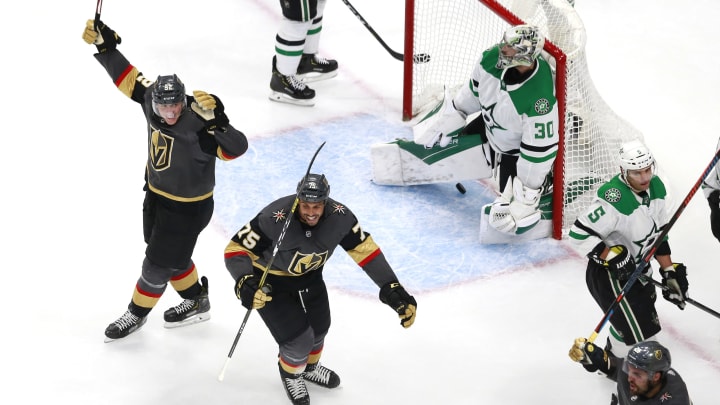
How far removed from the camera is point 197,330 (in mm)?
5387

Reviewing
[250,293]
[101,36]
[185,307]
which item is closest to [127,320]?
[185,307]

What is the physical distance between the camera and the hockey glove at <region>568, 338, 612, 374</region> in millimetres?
4535

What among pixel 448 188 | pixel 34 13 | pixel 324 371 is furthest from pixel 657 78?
pixel 34 13

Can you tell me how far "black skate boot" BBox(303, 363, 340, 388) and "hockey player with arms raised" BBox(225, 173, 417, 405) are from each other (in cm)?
21

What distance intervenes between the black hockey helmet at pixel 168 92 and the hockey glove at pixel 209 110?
6 cm

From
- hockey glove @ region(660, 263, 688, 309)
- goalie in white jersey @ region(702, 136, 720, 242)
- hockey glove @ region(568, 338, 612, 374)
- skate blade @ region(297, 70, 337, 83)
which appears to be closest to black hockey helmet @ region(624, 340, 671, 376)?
hockey glove @ region(568, 338, 612, 374)

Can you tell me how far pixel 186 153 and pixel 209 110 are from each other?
0.23 meters

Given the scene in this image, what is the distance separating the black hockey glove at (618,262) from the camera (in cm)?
473

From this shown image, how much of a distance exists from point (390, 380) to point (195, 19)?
3.58m

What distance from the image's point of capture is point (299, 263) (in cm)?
461

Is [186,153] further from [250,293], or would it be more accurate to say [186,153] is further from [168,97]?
[250,293]

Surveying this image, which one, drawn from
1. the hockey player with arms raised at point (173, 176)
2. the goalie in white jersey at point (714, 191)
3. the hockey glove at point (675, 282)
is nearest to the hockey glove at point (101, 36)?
the hockey player with arms raised at point (173, 176)

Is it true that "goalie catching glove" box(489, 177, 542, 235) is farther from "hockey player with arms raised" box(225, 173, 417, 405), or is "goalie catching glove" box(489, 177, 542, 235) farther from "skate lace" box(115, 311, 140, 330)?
"skate lace" box(115, 311, 140, 330)

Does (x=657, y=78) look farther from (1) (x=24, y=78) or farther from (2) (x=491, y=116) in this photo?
(1) (x=24, y=78)
